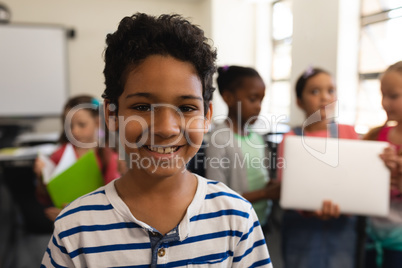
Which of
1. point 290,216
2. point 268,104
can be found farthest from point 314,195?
point 268,104

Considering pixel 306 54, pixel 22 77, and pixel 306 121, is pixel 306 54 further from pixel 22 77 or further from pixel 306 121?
pixel 22 77

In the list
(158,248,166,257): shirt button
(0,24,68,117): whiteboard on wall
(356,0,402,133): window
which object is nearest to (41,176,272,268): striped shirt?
(158,248,166,257): shirt button

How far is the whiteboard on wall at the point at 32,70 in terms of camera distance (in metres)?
3.45

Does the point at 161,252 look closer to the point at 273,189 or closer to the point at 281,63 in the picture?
the point at 273,189

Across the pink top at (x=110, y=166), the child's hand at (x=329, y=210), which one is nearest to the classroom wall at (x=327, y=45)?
the child's hand at (x=329, y=210)

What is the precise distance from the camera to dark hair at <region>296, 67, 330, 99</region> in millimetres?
870

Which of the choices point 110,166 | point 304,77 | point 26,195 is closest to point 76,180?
point 110,166

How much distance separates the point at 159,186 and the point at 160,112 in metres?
0.15

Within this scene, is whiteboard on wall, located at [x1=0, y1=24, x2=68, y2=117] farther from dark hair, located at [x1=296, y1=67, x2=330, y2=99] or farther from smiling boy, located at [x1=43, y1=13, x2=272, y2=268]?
smiling boy, located at [x1=43, y1=13, x2=272, y2=268]

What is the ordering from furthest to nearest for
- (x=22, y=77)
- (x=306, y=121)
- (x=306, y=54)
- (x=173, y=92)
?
(x=22, y=77)
(x=306, y=121)
(x=306, y=54)
(x=173, y=92)

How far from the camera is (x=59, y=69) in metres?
3.61

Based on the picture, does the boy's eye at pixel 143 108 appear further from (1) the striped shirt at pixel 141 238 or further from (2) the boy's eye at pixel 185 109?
(1) the striped shirt at pixel 141 238

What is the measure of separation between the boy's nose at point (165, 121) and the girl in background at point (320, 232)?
34cm

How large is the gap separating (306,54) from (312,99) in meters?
0.31
